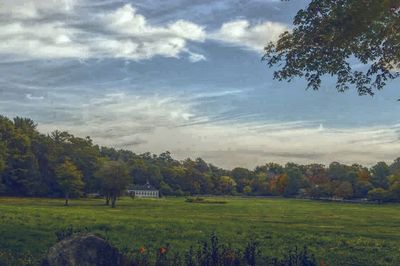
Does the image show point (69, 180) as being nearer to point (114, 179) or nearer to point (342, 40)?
point (114, 179)

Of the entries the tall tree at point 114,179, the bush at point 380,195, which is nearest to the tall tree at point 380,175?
the bush at point 380,195

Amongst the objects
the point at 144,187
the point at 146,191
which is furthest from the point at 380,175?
the point at 144,187

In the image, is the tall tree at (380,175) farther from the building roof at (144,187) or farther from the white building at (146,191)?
the building roof at (144,187)

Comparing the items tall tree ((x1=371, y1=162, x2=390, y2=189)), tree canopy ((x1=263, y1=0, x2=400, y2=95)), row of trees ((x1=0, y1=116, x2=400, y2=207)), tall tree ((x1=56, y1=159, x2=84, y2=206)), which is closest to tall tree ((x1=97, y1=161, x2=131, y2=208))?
row of trees ((x1=0, y1=116, x2=400, y2=207))

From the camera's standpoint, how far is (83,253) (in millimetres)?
17312

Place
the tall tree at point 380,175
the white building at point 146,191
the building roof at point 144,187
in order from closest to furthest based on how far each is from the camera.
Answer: the tall tree at point 380,175 → the white building at point 146,191 → the building roof at point 144,187

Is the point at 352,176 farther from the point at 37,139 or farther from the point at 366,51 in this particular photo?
the point at 366,51

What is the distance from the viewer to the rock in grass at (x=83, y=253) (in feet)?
56.1

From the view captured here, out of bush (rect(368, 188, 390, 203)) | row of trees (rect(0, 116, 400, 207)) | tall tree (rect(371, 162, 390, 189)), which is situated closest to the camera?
row of trees (rect(0, 116, 400, 207))

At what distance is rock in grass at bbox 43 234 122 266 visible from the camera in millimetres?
17094

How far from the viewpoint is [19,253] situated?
2236 centimetres

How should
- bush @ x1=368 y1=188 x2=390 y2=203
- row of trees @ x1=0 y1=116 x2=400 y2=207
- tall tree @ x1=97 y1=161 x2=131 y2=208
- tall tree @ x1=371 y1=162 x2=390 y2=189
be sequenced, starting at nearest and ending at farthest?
tall tree @ x1=97 y1=161 x2=131 y2=208
row of trees @ x1=0 y1=116 x2=400 y2=207
bush @ x1=368 y1=188 x2=390 y2=203
tall tree @ x1=371 y1=162 x2=390 y2=189

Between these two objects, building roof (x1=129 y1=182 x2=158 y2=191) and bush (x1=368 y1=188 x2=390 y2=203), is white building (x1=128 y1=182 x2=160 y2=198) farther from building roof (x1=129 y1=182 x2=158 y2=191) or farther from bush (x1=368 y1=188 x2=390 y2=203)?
bush (x1=368 y1=188 x2=390 y2=203)

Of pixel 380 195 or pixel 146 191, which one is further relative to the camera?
pixel 146 191
